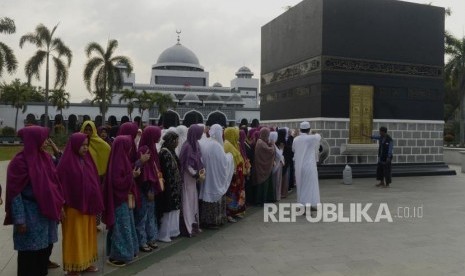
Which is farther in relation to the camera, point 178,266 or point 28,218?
point 178,266

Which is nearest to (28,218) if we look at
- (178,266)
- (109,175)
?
(109,175)

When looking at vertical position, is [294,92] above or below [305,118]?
above

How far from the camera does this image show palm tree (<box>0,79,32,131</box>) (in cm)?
3809

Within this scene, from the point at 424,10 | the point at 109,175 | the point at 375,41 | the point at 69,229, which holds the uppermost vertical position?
the point at 424,10

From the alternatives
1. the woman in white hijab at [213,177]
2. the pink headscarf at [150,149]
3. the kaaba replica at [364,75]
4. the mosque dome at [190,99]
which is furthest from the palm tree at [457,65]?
the mosque dome at [190,99]

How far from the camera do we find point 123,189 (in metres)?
4.11

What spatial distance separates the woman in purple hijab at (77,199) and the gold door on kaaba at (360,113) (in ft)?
29.8

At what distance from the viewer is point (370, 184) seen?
10.3 m

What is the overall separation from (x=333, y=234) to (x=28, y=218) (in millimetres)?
3706

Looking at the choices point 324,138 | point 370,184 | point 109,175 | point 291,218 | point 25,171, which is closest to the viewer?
point 25,171

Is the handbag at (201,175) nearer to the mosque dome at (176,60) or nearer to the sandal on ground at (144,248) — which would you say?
the sandal on ground at (144,248)

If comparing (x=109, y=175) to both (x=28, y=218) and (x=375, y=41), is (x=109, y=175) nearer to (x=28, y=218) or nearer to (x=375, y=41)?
(x=28, y=218)

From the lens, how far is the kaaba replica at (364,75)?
11617 millimetres

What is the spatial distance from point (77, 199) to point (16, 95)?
39238 mm
